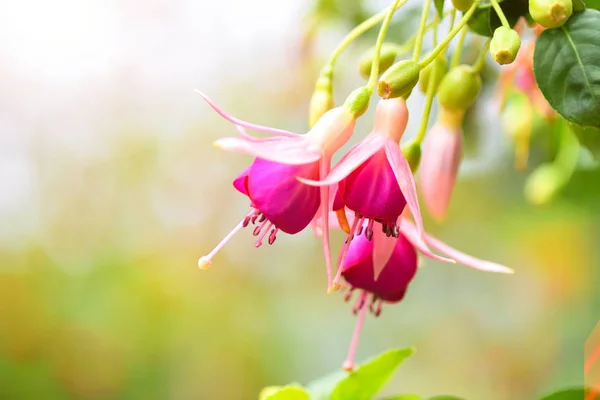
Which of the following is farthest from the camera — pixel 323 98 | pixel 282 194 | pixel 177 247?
pixel 177 247

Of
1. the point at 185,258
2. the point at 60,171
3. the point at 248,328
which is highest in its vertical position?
the point at 60,171

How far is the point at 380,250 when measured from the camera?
38 cm

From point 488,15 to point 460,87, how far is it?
0.22 feet

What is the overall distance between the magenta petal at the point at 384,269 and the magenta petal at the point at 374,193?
0.18ft

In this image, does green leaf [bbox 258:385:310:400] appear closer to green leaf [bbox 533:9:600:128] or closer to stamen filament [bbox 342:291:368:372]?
stamen filament [bbox 342:291:368:372]

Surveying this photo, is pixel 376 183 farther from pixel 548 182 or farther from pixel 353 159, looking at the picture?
pixel 548 182

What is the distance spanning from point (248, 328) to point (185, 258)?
27cm

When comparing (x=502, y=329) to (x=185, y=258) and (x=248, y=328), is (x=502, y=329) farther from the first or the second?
(x=185, y=258)

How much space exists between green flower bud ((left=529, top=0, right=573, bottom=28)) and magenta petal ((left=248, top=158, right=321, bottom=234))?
15cm

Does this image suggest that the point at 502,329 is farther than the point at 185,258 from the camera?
No

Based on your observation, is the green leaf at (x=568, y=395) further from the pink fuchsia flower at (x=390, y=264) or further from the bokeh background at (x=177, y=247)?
the bokeh background at (x=177, y=247)

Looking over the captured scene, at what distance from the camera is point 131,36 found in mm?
1883

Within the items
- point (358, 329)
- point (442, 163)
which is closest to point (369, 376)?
point (358, 329)

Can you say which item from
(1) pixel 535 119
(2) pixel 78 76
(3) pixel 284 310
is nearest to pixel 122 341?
(3) pixel 284 310
